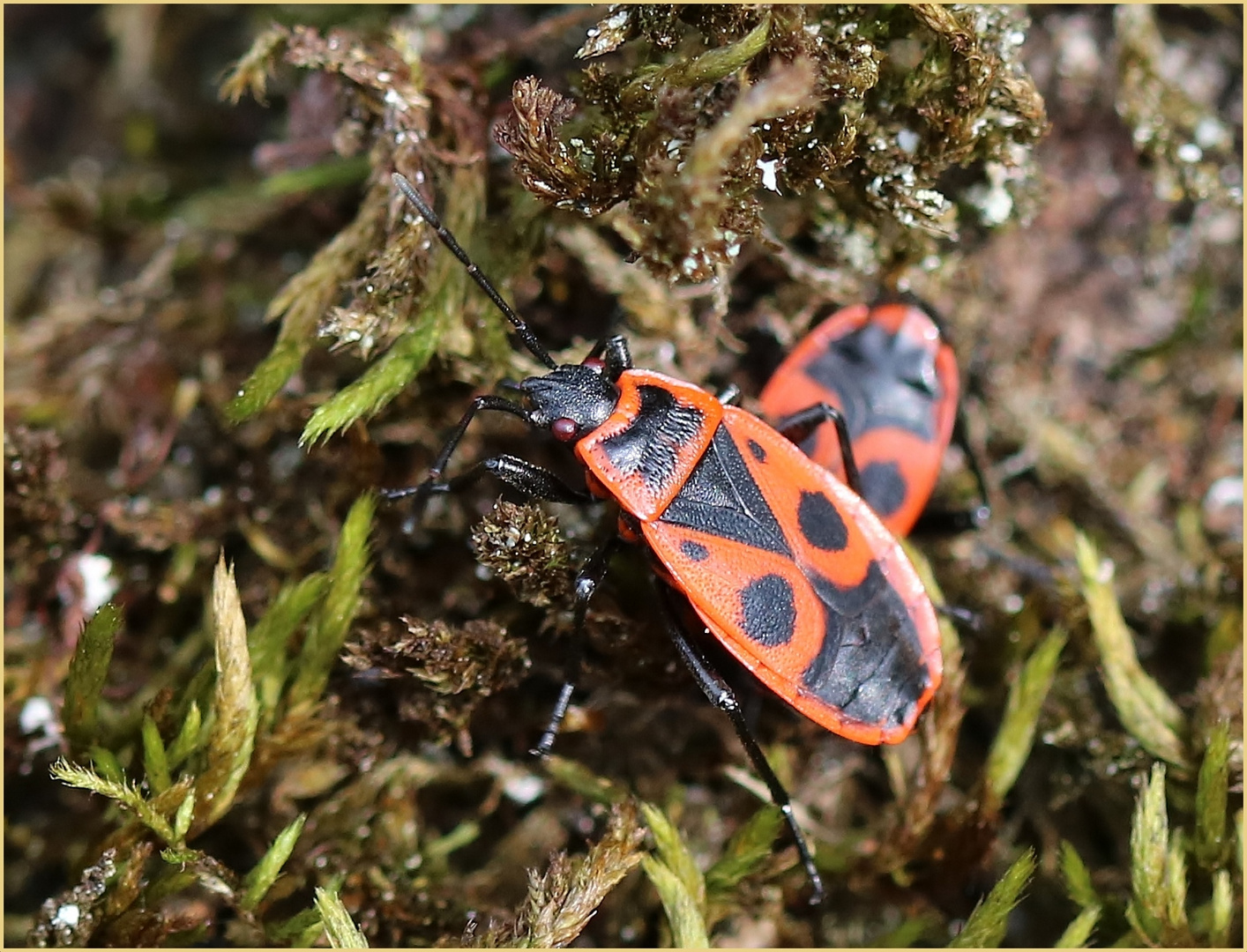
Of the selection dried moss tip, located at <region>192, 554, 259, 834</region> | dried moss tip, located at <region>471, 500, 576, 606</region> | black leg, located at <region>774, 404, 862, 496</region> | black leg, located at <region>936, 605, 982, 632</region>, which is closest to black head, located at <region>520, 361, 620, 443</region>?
dried moss tip, located at <region>471, 500, 576, 606</region>

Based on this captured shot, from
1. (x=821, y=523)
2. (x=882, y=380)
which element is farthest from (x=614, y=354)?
(x=882, y=380)

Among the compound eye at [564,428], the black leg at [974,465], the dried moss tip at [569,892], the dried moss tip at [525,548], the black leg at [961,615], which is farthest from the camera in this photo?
the black leg at [974,465]

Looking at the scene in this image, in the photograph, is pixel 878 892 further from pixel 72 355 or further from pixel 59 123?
pixel 59 123

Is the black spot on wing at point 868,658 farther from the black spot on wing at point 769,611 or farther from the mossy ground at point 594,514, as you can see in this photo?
the mossy ground at point 594,514

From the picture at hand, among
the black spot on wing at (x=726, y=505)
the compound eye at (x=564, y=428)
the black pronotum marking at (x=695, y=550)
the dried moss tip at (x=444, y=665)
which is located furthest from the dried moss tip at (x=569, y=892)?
the compound eye at (x=564, y=428)

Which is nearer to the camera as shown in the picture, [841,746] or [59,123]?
[841,746]

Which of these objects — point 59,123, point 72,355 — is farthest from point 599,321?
point 59,123

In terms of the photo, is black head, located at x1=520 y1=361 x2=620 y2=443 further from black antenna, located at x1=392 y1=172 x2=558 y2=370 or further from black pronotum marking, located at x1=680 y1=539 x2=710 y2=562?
black pronotum marking, located at x1=680 y1=539 x2=710 y2=562
